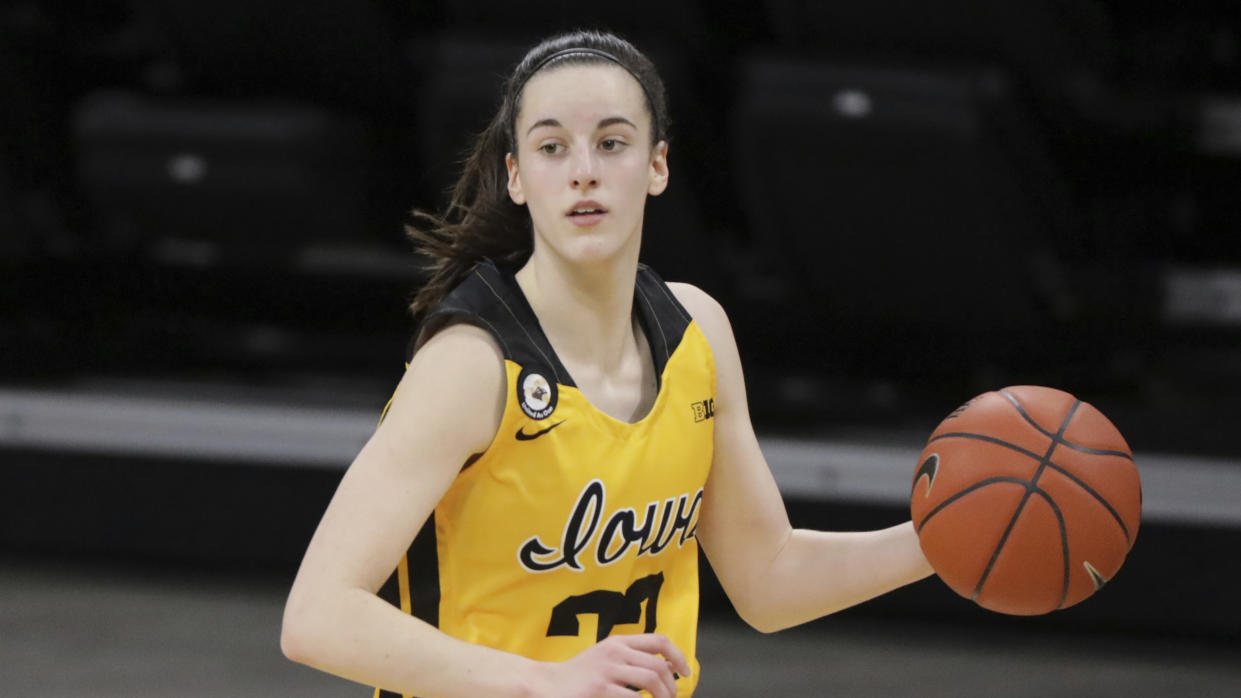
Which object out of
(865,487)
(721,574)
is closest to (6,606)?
(865,487)

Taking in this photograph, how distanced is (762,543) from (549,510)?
0.41 metres

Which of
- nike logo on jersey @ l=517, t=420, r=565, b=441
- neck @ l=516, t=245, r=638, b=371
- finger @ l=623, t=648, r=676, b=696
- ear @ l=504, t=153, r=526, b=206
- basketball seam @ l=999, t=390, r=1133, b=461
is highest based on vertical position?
ear @ l=504, t=153, r=526, b=206

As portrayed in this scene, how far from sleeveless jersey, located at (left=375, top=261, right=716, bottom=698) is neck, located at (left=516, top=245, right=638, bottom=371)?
33 mm

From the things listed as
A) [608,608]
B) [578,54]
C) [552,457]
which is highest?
[578,54]

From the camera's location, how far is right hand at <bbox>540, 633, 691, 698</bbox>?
4.98 ft

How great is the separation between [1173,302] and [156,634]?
138 inches

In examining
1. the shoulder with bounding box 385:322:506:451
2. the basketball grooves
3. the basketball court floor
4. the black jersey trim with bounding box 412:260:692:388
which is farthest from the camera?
the basketball court floor

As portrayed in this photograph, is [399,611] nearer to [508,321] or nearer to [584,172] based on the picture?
[508,321]

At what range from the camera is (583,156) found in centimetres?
175

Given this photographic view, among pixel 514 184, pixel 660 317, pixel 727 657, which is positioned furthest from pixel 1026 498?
pixel 727 657

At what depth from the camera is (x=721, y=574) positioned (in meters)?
2.11

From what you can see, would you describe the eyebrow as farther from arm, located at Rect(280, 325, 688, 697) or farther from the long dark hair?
arm, located at Rect(280, 325, 688, 697)

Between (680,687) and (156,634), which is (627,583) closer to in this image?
(680,687)

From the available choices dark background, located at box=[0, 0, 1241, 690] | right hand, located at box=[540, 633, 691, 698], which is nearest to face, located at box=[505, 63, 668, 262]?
right hand, located at box=[540, 633, 691, 698]
